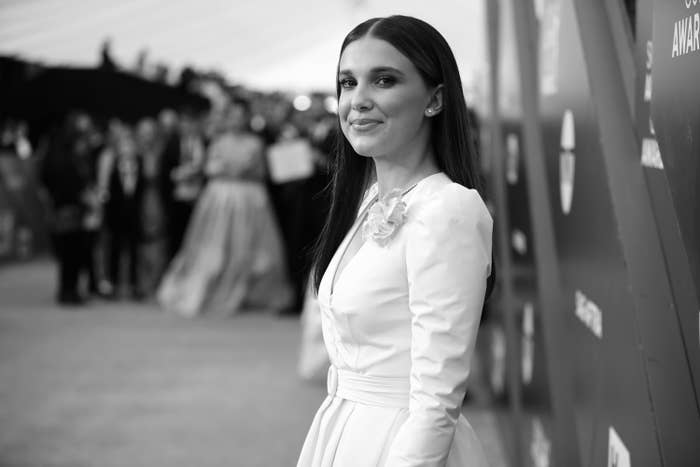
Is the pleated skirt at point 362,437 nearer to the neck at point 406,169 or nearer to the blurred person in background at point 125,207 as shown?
the neck at point 406,169

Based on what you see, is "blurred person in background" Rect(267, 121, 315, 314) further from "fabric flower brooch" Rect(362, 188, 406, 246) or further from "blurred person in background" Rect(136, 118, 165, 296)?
"fabric flower brooch" Rect(362, 188, 406, 246)

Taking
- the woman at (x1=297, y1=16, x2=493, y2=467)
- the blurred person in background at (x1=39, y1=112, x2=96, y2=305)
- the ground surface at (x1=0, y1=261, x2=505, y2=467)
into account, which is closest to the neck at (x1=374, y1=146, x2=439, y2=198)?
the woman at (x1=297, y1=16, x2=493, y2=467)

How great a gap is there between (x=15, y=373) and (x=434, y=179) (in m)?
5.60

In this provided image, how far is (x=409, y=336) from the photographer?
163 cm

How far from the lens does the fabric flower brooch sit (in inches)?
64.7

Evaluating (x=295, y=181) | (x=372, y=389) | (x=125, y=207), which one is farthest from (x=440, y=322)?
(x=125, y=207)

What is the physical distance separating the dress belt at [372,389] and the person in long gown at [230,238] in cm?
794

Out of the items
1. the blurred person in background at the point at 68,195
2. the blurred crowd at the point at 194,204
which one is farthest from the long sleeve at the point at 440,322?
the blurred person in background at the point at 68,195

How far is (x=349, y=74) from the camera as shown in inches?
67.9

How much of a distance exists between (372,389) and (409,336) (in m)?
0.13

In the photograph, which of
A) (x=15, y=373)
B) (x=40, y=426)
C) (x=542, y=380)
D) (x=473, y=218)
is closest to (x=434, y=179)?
(x=473, y=218)

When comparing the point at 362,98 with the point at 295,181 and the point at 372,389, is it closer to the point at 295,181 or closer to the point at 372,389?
the point at 372,389

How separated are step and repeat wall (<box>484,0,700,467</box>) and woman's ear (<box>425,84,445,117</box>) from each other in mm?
306

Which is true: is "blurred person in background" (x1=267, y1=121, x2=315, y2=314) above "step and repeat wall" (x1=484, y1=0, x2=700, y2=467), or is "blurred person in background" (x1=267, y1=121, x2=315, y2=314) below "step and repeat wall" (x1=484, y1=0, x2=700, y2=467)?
below
